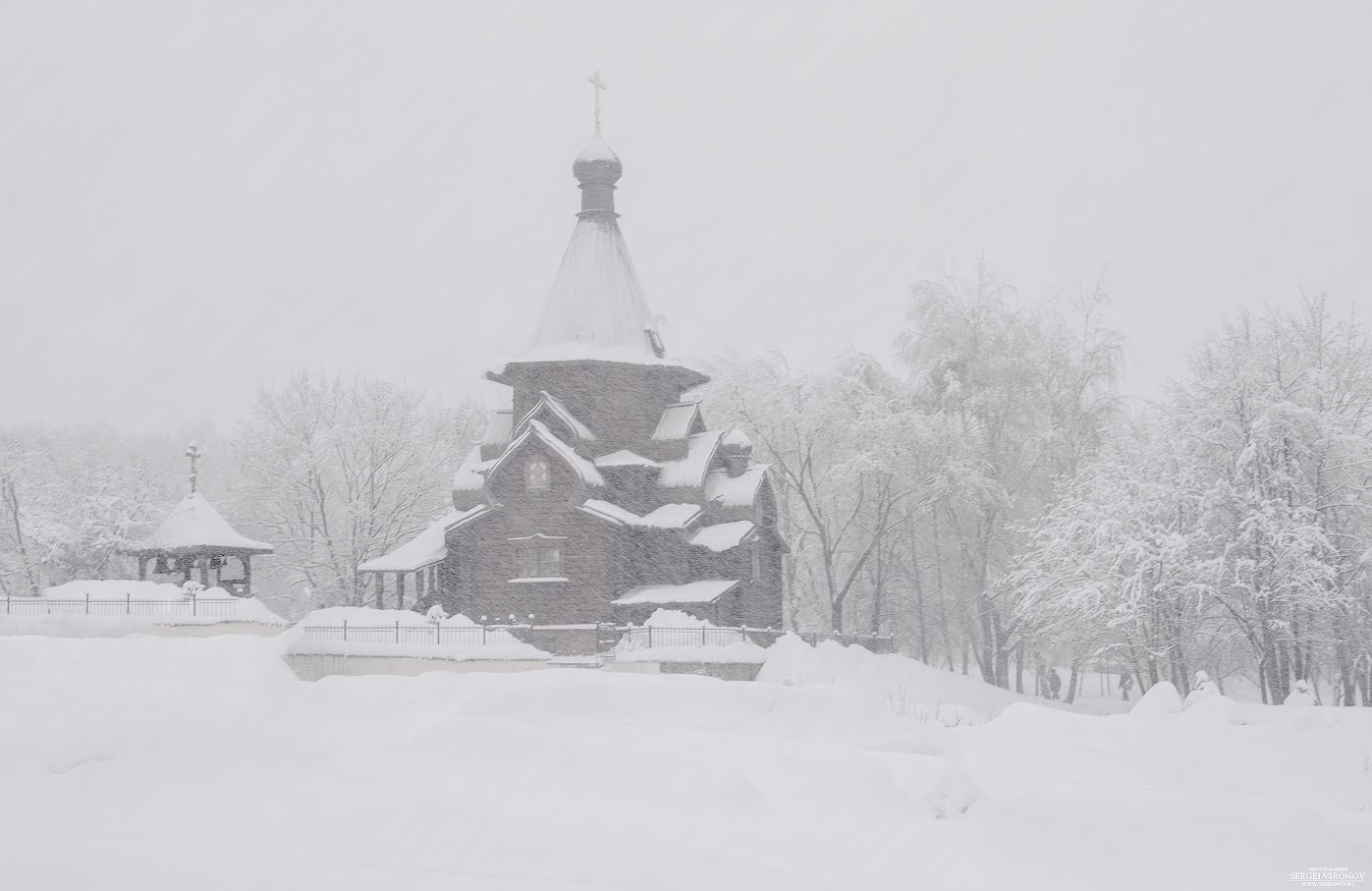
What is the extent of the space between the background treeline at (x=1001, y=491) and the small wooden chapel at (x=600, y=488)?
10.1 ft

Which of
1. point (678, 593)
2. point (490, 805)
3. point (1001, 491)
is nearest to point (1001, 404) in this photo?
point (1001, 491)

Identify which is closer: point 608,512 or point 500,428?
point 608,512

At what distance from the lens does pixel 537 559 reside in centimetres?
3391

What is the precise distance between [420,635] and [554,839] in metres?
22.6

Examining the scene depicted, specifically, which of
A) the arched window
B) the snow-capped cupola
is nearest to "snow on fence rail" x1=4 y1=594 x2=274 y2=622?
the arched window

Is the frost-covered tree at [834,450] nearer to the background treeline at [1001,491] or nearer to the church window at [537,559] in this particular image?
the background treeline at [1001,491]

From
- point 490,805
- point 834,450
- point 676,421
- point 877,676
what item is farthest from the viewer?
point 834,450

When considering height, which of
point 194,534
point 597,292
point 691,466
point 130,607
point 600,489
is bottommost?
point 130,607

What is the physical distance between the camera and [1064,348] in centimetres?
4016

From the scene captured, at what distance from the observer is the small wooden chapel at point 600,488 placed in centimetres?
3356

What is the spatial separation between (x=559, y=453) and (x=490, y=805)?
85.7 ft

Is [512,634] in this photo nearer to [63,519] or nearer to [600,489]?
[600,489]

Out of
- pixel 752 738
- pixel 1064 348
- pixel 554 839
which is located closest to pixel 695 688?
pixel 752 738

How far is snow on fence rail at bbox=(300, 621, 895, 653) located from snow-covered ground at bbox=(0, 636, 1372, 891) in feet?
57.6
